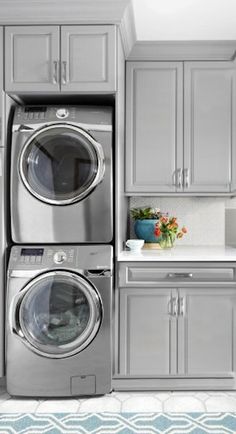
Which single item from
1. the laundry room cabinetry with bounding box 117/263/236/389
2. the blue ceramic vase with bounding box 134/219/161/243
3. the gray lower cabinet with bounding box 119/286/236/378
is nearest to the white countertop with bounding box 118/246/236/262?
the laundry room cabinetry with bounding box 117/263/236/389

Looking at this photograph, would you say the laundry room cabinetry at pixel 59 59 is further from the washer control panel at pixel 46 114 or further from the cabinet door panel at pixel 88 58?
the washer control panel at pixel 46 114

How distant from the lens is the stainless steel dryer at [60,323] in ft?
8.88

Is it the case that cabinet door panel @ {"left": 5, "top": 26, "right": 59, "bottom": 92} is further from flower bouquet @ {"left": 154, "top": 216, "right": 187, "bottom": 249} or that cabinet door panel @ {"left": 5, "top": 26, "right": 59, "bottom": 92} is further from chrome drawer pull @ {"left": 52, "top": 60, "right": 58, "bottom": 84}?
flower bouquet @ {"left": 154, "top": 216, "right": 187, "bottom": 249}

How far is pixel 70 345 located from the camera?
2.71m

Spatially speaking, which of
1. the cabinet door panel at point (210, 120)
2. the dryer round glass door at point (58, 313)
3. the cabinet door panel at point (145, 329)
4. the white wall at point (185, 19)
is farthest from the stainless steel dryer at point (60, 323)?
the white wall at point (185, 19)

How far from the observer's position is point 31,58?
2.77m

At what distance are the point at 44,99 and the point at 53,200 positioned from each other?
27.4 inches

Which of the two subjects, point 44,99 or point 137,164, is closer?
point 44,99

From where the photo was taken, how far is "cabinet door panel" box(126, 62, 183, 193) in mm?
3375

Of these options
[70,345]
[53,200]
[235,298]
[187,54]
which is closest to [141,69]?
[187,54]

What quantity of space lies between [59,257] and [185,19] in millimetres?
1750

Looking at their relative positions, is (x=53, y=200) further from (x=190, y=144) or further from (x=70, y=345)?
(x=190, y=144)

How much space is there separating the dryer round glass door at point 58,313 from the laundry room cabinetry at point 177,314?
0.75 feet

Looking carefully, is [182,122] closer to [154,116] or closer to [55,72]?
[154,116]
